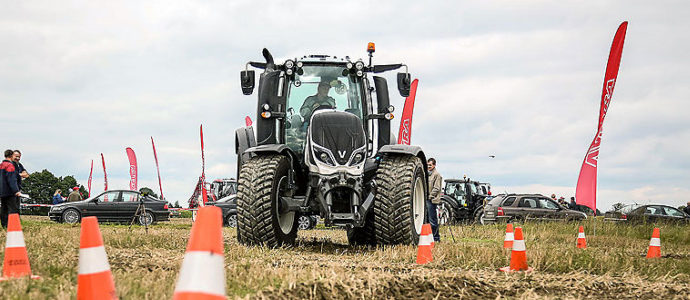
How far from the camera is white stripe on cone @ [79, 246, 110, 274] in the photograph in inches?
148

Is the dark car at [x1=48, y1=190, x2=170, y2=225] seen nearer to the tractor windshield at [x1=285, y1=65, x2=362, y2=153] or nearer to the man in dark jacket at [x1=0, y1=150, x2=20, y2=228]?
the man in dark jacket at [x1=0, y1=150, x2=20, y2=228]

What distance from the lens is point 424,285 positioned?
4895mm

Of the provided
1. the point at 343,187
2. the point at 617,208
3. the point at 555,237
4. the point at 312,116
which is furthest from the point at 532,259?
the point at 617,208

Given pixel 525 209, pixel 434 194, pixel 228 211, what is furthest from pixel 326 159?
pixel 525 209

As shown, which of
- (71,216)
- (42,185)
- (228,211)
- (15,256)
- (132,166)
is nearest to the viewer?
(15,256)

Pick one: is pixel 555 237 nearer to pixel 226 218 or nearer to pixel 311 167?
pixel 311 167

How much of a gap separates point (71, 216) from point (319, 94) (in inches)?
651

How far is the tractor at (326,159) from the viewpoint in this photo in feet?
27.5

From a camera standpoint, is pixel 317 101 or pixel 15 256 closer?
pixel 15 256

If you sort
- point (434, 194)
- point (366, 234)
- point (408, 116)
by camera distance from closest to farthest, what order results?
point (366, 234) → point (434, 194) → point (408, 116)

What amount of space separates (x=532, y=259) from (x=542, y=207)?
17.1 m

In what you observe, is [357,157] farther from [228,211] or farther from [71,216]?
[71,216]

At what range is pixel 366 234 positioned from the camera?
30.5 ft

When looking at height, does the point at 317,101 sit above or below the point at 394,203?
above
